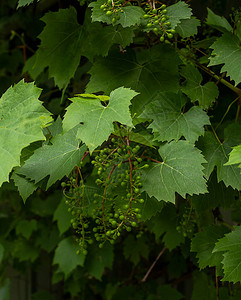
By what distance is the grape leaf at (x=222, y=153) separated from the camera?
1053 mm

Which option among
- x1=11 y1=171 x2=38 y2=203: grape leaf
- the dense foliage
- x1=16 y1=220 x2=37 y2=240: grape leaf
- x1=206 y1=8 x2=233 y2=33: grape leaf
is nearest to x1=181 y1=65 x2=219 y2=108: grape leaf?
the dense foliage

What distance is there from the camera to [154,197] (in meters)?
1.07

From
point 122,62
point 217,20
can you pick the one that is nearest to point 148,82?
point 122,62

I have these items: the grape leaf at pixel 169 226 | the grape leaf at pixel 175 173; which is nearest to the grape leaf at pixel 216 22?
the grape leaf at pixel 175 173

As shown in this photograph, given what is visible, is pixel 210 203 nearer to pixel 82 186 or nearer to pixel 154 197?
pixel 154 197

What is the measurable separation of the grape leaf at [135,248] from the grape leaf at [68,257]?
31 cm

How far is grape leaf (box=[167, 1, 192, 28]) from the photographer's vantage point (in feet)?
3.54

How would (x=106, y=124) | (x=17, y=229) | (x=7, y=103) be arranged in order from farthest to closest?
(x=17, y=229) → (x=7, y=103) → (x=106, y=124)

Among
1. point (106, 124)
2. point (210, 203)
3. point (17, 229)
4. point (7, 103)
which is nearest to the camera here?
point (106, 124)

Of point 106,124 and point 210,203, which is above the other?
point 106,124

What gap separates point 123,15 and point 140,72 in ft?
0.63

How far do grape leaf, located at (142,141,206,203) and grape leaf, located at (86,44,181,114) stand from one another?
191 millimetres

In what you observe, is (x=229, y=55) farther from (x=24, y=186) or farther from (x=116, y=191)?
(x=24, y=186)

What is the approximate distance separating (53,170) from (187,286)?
4.62ft
